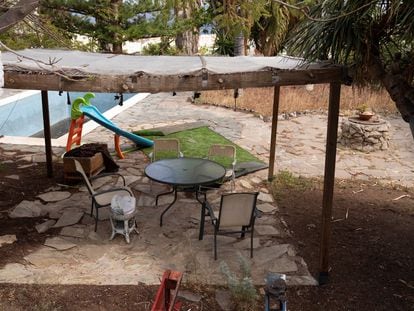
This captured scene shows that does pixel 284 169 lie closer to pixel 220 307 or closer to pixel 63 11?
pixel 220 307

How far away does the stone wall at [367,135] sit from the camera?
988 centimetres

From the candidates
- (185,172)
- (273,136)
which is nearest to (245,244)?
(185,172)

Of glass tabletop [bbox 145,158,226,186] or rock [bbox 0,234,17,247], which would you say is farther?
glass tabletop [bbox 145,158,226,186]

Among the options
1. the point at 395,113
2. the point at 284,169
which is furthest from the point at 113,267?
the point at 395,113

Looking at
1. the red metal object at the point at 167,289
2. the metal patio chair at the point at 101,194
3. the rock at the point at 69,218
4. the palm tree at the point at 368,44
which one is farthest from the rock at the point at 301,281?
the rock at the point at 69,218

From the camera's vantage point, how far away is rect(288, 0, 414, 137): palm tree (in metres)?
4.65

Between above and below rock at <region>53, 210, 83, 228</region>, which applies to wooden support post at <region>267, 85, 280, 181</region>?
above

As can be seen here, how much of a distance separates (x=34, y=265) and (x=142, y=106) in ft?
31.3

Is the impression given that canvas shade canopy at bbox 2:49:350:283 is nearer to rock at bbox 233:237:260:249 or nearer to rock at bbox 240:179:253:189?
rock at bbox 233:237:260:249

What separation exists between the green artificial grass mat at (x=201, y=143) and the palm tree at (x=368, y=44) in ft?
12.0

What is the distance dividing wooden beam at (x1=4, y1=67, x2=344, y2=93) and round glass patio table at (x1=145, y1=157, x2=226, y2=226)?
66.0 inches

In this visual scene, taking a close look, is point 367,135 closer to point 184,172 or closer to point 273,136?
point 273,136

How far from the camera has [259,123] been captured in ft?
39.1

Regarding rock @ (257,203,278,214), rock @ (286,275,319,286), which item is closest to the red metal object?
rock @ (286,275,319,286)
